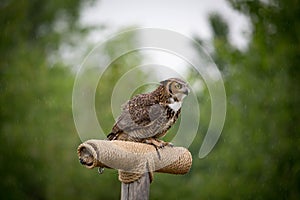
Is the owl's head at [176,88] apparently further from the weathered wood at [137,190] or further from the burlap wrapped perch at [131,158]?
the weathered wood at [137,190]

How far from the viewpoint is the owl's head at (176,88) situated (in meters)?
4.15

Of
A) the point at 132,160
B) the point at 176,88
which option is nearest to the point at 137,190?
the point at 132,160

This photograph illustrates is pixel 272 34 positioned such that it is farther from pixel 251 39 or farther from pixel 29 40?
pixel 29 40

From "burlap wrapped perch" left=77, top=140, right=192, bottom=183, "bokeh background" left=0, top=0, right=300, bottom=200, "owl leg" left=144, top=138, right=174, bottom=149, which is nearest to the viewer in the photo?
"burlap wrapped perch" left=77, top=140, right=192, bottom=183

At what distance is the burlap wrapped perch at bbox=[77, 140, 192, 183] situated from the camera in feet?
12.2

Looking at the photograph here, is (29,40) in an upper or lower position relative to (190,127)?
upper

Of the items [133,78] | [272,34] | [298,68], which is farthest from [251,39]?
[133,78]

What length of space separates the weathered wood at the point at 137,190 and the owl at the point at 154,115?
28 centimetres

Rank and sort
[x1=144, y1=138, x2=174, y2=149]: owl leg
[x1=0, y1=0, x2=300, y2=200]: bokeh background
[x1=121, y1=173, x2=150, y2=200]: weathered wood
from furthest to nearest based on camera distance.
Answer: [x1=0, y1=0, x2=300, y2=200]: bokeh background < [x1=144, y1=138, x2=174, y2=149]: owl leg < [x1=121, y1=173, x2=150, y2=200]: weathered wood

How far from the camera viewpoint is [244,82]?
32.2 ft

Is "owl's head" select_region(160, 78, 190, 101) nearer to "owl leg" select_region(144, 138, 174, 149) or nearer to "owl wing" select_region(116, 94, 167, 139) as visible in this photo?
"owl wing" select_region(116, 94, 167, 139)

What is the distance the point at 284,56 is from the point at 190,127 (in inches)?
195

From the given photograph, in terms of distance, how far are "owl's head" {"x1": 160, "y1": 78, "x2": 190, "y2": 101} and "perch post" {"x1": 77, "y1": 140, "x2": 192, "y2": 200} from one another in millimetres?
328

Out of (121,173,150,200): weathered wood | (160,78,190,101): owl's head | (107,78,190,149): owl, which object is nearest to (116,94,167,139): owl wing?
(107,78,190,149): owl
